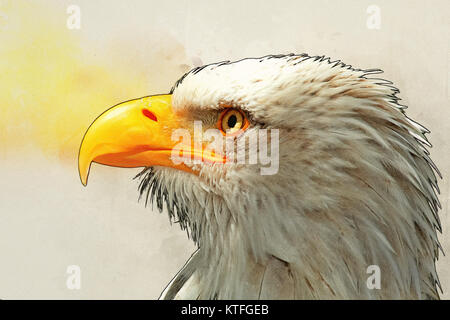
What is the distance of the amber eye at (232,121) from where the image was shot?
1.78 metres

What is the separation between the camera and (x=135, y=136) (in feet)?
6.05

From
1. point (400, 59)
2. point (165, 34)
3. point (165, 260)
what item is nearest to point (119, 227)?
point (165, 260)

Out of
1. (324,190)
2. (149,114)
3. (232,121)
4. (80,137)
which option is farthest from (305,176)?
(80,137)

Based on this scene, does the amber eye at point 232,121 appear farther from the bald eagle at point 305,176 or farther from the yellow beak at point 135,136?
the yellow beak at point 135,136

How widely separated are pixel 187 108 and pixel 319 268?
69 centimetres

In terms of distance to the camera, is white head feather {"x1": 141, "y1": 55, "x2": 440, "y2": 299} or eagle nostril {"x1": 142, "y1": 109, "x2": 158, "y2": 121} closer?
white head feather {"x1": 141, "y1": 55, "x2": 440, "y2": 299}

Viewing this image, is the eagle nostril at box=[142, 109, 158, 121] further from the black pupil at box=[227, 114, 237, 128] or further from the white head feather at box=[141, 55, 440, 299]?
the black pupil at box=[227, 114, 237, 128]

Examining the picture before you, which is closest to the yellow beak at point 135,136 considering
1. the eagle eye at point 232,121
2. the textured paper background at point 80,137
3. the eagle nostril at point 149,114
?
the eagle nostril at point 149,114

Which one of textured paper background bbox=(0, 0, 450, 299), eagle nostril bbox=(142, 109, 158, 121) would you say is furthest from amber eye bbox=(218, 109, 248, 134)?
textured paper background bbox=(0, 0, 450, 299)

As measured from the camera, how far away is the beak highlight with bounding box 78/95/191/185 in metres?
1.84

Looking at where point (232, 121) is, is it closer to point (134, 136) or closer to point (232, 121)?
point (232, 121)

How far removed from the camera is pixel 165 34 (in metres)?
2.77

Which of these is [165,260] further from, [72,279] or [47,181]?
[47,181]

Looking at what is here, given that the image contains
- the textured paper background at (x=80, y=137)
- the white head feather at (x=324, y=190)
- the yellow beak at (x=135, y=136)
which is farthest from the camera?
the textured paper background at (x=80, y=137)
